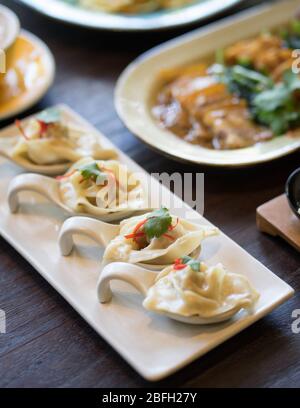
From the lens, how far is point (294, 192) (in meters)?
1.56

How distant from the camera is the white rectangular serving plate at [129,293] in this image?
4.14 feet

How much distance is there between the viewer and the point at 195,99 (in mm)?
2033

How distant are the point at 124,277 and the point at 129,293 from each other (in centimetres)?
8

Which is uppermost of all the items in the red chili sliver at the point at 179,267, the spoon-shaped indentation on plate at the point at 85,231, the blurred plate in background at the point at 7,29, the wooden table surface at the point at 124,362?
the blurred plate in background at the point at 7,29

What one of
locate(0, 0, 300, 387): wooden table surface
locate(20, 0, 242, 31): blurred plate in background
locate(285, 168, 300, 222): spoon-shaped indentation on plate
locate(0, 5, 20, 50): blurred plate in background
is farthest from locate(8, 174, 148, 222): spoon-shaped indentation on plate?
locate(20, 0, 242, 31): blurred plate in background

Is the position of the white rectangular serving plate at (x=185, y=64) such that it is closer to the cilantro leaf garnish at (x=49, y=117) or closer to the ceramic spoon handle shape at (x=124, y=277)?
the cilantro leaf garnish at (x=49, y=117)

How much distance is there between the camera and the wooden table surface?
1297mm

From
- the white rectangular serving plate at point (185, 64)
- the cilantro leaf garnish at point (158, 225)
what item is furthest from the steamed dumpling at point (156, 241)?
the white rectangular serving plate at point (185, 64)

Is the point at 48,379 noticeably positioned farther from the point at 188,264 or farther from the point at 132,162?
the point at 132,162

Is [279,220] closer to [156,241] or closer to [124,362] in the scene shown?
[156,241]

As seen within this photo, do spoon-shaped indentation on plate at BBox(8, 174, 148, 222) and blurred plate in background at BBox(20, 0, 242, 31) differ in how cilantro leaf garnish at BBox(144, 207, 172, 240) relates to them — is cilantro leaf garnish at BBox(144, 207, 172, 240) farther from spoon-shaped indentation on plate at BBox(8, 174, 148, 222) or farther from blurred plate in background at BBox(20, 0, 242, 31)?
blurred plate in background at BBox(20, 0, 242, 31)

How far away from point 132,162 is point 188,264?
53cm

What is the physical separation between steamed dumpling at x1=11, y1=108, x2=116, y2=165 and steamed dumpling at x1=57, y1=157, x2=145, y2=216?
0.33ft

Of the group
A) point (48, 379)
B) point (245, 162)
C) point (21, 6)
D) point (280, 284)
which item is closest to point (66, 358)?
point (48, 379)
